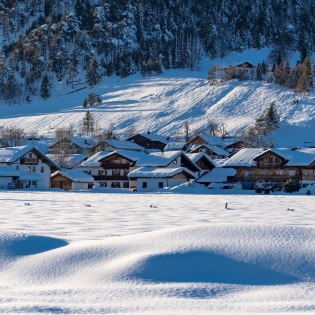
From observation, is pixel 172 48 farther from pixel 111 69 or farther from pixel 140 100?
pixel 140 100

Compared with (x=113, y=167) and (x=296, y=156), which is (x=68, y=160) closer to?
(x=113, y=167)

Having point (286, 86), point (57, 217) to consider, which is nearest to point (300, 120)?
point (286, 86)

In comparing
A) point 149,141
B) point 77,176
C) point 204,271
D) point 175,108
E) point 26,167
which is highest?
point 204,271

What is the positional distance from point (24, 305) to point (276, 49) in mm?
156662

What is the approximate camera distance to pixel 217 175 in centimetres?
6650

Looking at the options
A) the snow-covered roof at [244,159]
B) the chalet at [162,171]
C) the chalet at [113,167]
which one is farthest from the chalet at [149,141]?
the snow-covered roof at [244,159]

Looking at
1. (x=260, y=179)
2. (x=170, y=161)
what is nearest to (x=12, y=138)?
A: (x=170, y=161)

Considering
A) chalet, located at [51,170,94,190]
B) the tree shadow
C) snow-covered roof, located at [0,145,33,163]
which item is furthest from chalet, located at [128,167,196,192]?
the tree shadow

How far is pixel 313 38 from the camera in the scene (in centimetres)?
17050

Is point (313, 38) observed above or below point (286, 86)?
above

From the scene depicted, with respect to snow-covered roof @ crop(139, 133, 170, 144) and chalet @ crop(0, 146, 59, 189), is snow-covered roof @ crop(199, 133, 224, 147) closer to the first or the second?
snow-covered roof @ crop(139, 133, 170, 144)

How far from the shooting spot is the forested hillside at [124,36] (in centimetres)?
15012

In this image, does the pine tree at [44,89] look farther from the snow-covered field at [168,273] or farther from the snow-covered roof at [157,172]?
the snow-covered field at [168,273]

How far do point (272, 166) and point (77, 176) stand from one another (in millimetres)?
20216
